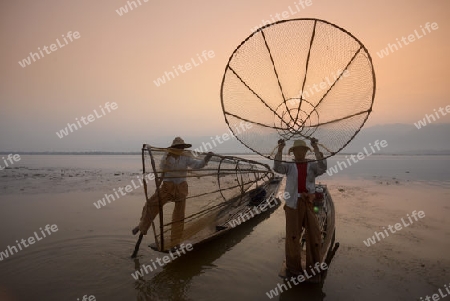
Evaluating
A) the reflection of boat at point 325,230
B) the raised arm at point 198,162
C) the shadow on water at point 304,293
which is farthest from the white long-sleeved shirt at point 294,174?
the raised arm at point 198,162

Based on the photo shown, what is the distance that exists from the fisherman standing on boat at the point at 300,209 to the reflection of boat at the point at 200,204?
212 cm

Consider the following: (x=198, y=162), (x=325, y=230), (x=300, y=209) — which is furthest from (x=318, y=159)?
(x=325, y=230)

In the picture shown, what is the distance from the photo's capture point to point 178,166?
19.3 ft

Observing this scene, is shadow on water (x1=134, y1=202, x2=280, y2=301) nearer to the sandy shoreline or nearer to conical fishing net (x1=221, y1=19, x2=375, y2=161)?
the sandy shoreline

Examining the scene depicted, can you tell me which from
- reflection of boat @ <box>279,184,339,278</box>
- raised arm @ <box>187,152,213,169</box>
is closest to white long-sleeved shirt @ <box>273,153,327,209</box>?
reflection of boat @ <box>279,184,339,278</box>

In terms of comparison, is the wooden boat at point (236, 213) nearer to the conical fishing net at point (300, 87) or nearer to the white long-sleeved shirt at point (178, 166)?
the white long-sleeved shirt at point (178, 166)

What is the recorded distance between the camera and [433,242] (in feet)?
22.7

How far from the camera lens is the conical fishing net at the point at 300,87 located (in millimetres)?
4047

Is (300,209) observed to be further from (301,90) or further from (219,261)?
(219,261)

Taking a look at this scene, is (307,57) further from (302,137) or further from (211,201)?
(211,201)

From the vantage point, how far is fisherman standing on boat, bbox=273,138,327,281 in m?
4.35

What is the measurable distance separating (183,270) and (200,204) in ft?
5.78

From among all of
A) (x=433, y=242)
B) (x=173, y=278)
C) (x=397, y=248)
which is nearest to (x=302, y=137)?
(x=173, y=278)

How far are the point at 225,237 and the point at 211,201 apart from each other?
1054 millimetres
